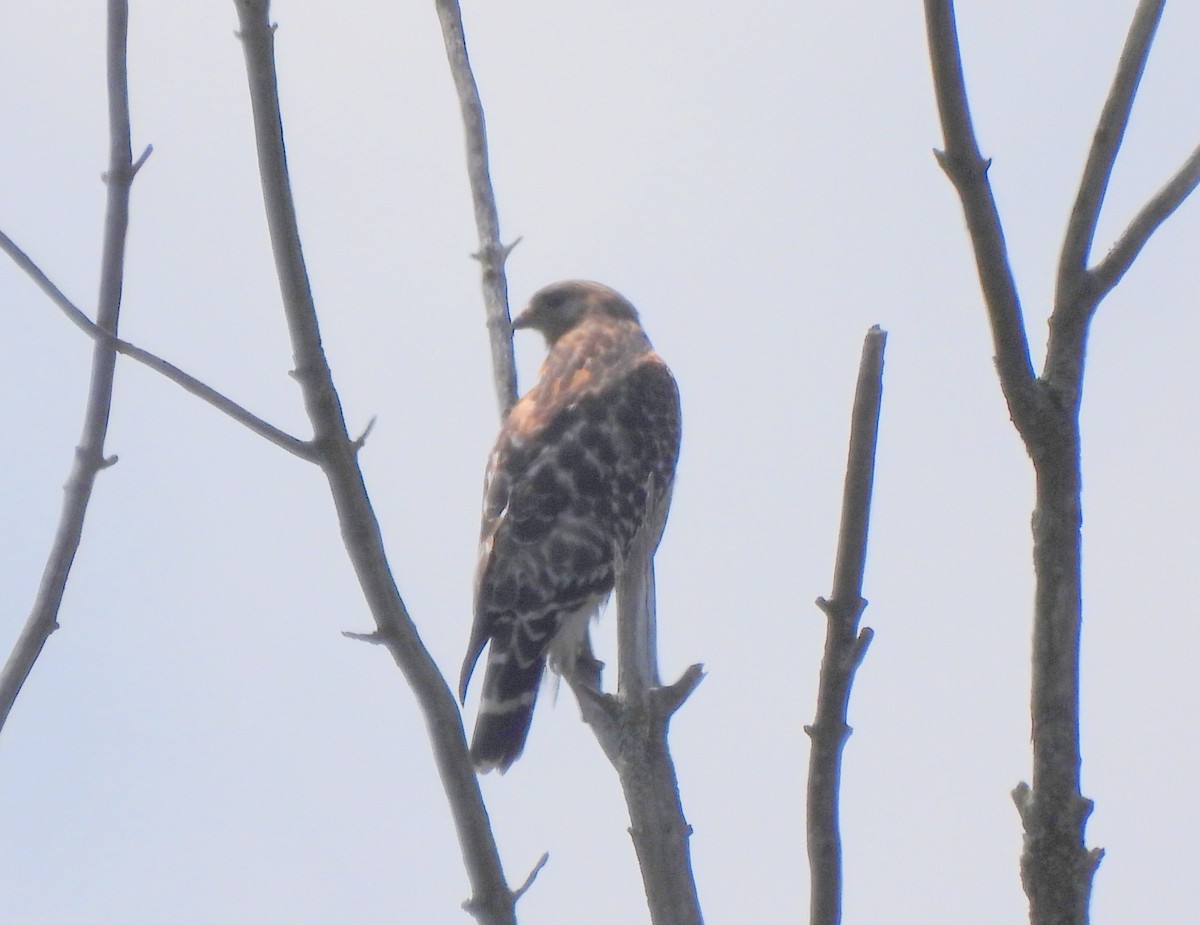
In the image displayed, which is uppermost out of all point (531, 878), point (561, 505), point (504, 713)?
point (561, 505)

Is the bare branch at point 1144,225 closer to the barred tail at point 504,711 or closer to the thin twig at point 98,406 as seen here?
the thin twig at point 98,406

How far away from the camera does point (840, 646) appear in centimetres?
228

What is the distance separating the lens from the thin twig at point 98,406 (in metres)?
2.33

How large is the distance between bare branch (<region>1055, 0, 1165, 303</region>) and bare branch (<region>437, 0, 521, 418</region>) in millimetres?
2690

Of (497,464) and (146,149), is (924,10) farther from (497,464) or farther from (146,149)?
(497,464)

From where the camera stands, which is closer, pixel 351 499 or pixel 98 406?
pixel 351 499

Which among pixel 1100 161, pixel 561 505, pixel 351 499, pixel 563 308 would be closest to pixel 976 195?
pixel 1100 161

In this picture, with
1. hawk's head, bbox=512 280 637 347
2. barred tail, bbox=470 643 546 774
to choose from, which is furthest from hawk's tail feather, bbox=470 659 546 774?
hawk's head, bbox=512 280 637 347

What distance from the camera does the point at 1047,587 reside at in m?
2.16

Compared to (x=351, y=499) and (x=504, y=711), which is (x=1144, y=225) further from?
(x=504, y=711)

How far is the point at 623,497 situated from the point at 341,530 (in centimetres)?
430

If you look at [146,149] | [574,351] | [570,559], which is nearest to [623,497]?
[570,559]

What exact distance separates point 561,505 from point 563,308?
170 cm

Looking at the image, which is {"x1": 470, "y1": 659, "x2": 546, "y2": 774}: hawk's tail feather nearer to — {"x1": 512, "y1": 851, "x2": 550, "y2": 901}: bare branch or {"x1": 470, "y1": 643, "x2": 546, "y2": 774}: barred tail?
{"x1": 470, "y1": 643, "x2": 546, "y2": 774}: barred tail
